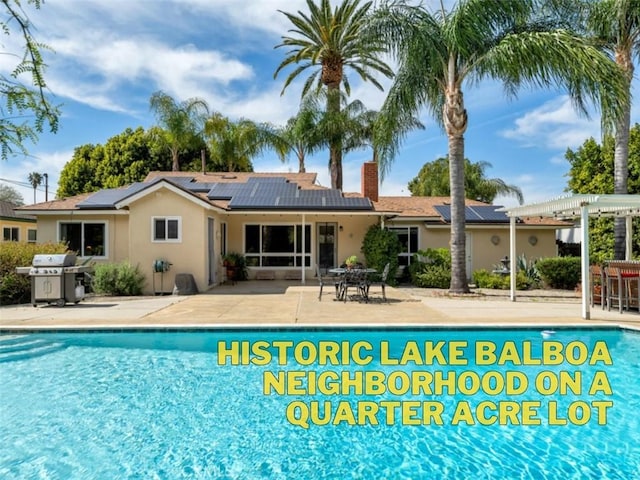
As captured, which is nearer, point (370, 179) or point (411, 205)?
point (370, 179)

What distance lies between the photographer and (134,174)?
4234 cm

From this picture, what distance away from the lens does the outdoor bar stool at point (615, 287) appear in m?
12.3

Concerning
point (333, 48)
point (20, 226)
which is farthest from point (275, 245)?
point (20, 226)

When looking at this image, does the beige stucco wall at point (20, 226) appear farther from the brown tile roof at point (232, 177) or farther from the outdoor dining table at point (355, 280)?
the outdoor dining table at point (355, 280)

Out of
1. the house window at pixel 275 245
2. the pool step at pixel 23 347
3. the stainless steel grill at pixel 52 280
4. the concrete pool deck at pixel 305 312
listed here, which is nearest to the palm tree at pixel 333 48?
the house window at pixel 275 245

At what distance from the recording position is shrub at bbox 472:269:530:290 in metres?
18.3

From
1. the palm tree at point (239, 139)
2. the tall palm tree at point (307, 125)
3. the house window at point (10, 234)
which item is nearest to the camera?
the tall palm tree at point (307, 125)

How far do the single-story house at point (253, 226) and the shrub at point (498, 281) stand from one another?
113 inches

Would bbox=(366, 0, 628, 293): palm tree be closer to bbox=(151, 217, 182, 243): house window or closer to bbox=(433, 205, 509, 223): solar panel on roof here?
bbox=(433, 205, 509, 223): solar panel on roof

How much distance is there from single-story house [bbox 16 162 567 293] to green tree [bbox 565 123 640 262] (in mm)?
2168

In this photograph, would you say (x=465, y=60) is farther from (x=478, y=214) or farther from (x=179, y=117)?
(x=179, y=117)

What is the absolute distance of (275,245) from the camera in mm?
21359

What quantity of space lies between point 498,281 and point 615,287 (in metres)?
5.65

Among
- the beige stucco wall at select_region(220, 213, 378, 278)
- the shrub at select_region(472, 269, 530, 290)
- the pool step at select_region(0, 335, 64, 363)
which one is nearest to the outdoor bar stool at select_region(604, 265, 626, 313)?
the shrub at select_region(472, 269, 530, 290)
